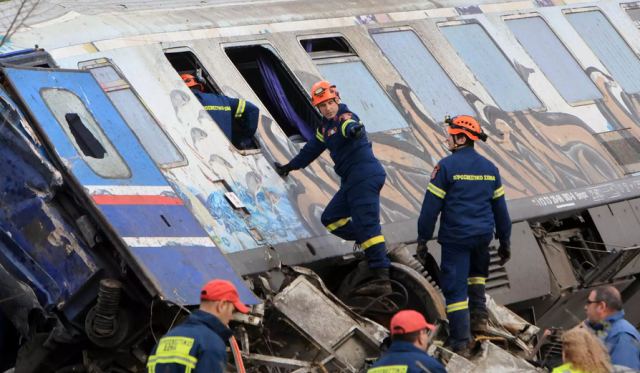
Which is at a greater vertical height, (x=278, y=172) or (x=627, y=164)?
(x=278, y=172)

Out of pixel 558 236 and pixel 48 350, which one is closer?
pixel 48 350

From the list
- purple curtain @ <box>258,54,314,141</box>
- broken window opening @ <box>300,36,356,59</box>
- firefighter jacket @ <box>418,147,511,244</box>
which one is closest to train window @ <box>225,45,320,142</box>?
purple curtain @ <box>258,54,314,141</box>

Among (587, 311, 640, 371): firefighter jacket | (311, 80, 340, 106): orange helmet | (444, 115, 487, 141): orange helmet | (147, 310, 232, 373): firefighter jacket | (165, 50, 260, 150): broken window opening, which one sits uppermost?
(165, 50, 260, 150): broken window opening

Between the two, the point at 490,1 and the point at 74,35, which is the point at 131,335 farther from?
the point at 490,1

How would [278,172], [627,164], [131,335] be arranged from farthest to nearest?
[627,164] → [278,172] → [131,335]

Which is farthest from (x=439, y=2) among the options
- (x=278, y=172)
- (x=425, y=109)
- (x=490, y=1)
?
(x=278, y=172)

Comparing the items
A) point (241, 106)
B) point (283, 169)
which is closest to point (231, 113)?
point (241, 106)

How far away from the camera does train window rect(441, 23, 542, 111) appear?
15.8 meters

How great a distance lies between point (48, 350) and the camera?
11.2 meters

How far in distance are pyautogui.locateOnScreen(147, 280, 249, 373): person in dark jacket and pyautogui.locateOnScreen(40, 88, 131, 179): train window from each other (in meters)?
2.48

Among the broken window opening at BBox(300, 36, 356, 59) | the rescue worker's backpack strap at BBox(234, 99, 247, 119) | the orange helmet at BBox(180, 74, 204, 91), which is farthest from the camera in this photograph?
the broken window opening at BBox(300, 36, 356, 59)

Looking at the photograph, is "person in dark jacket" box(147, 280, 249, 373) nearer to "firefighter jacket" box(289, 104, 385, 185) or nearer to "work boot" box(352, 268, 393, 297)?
"work boot" box(352, 268, 393, 297)

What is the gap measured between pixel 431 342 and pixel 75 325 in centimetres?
271

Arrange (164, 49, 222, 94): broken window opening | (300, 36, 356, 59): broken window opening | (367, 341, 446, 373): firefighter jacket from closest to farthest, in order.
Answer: (367, 341, 446, 373): firefighter jacket → (164, 49, 222, 94): broken window opening → (300, 36, 356, 59): broken window opening
